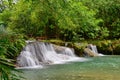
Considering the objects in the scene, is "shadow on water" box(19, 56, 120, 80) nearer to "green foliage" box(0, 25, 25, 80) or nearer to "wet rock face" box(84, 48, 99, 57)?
"wet rock face" box(84, 48, 99, 57)

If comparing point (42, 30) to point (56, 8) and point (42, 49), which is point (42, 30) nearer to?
point (42, 49)

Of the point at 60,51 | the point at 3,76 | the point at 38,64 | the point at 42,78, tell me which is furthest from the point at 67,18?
the point at 60,51

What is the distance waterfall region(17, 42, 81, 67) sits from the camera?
18459mm

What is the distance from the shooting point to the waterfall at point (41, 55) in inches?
727

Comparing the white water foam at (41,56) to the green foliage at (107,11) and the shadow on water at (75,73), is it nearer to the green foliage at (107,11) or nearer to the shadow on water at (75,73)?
the shadow on water at (75,73)

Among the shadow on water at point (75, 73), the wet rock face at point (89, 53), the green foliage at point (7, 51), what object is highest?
the green foliage at point (7, 51)

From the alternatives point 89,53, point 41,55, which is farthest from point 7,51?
point 89,53

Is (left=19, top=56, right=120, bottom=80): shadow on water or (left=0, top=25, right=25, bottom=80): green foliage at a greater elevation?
(left=0, top=25, right=25, bottom=80): green foliage

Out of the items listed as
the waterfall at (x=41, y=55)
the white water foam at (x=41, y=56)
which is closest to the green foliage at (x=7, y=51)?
the white water foam at (x=41, y=56)

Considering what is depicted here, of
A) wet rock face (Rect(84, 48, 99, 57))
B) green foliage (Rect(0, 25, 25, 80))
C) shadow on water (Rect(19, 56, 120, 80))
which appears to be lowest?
wet rock face (Rect(84, 48, 99, 57))

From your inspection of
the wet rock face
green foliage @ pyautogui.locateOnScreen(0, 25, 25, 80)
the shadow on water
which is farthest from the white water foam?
green foliage @ pyautogui.locateOnScreen(0, 25, 25, 80)

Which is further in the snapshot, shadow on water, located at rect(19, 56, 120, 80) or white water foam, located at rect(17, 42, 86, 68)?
white water foam, located at rect(17, 42, 86, 68)

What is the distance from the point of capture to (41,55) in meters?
20.1

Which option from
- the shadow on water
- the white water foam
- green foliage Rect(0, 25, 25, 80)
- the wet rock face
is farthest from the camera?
the wet rock face
